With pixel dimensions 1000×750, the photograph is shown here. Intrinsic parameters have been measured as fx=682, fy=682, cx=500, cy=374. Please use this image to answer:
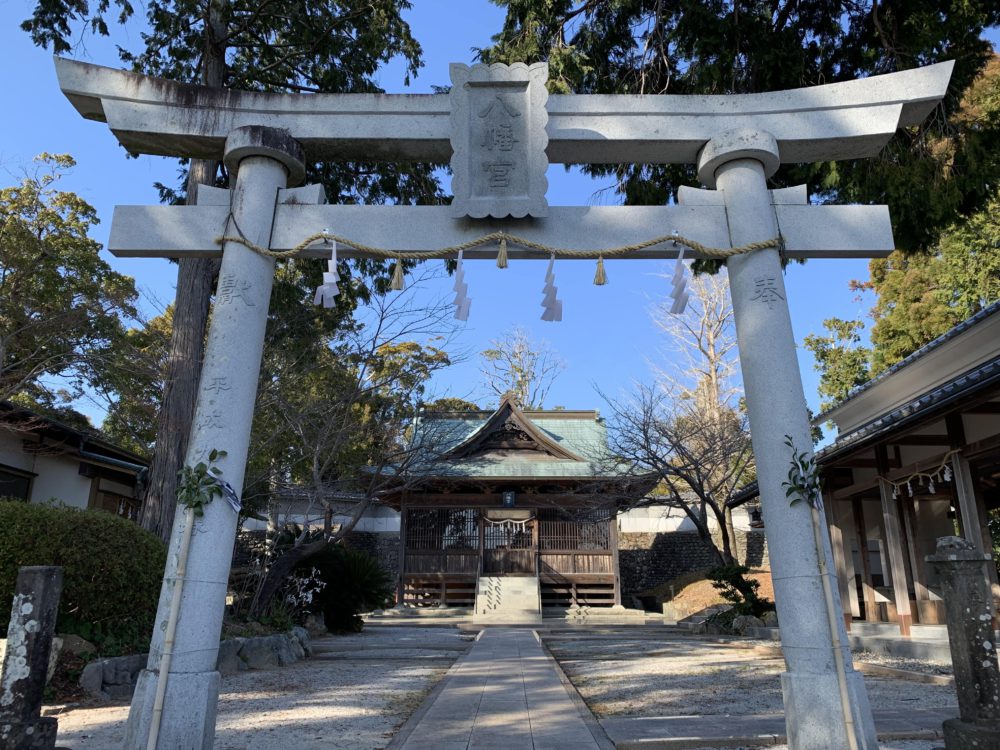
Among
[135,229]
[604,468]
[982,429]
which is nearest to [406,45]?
[135,229]

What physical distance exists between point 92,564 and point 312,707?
8.67 feet

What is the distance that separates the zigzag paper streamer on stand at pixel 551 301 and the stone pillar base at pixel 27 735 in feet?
12.2

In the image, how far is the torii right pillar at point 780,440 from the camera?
13.0ft

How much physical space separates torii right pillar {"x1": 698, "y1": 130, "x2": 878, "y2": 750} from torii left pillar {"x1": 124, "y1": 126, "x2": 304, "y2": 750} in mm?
3282

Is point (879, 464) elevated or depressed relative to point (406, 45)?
depressed

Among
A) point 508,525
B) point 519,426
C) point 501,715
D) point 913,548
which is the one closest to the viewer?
point 501,715

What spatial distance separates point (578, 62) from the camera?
7.50m

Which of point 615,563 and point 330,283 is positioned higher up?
point 330,283

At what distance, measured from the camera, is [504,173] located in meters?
4.95

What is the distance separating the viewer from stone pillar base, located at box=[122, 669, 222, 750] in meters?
3.83

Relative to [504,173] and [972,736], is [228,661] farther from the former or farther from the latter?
[972,736]

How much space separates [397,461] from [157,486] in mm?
6796

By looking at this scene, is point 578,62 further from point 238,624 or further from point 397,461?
point 397,461

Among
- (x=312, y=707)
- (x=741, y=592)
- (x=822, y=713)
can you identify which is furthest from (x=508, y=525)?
(x=822, y=713)
